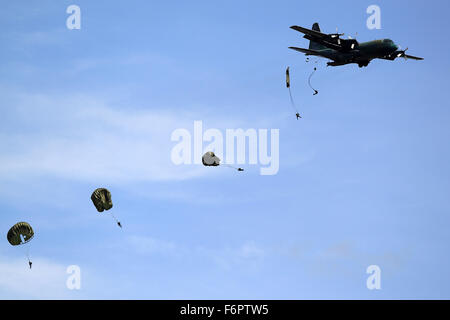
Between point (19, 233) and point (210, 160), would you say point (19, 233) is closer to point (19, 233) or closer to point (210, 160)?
point (19, 233)

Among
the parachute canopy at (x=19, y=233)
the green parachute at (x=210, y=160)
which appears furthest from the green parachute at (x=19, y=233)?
the green parachute at (x=210, y=160)

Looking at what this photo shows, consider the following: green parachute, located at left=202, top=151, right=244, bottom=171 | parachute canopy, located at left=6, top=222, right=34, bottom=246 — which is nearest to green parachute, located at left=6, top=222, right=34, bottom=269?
parachute canopy, located at left=6, top=222, right=34, bottom=246

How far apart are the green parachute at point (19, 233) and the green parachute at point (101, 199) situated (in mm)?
10770

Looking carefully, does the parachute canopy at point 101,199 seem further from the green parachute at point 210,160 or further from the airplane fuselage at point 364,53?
the airplane fuselage at point 364,53

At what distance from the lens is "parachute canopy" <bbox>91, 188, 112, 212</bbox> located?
11406cm

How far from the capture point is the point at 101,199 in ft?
375

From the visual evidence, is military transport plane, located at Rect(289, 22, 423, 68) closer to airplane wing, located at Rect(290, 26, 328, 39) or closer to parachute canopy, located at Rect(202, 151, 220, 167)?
airplane wing, located at Rect(290, 26, 328, 39)

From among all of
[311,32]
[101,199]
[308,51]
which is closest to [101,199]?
[101,199]
